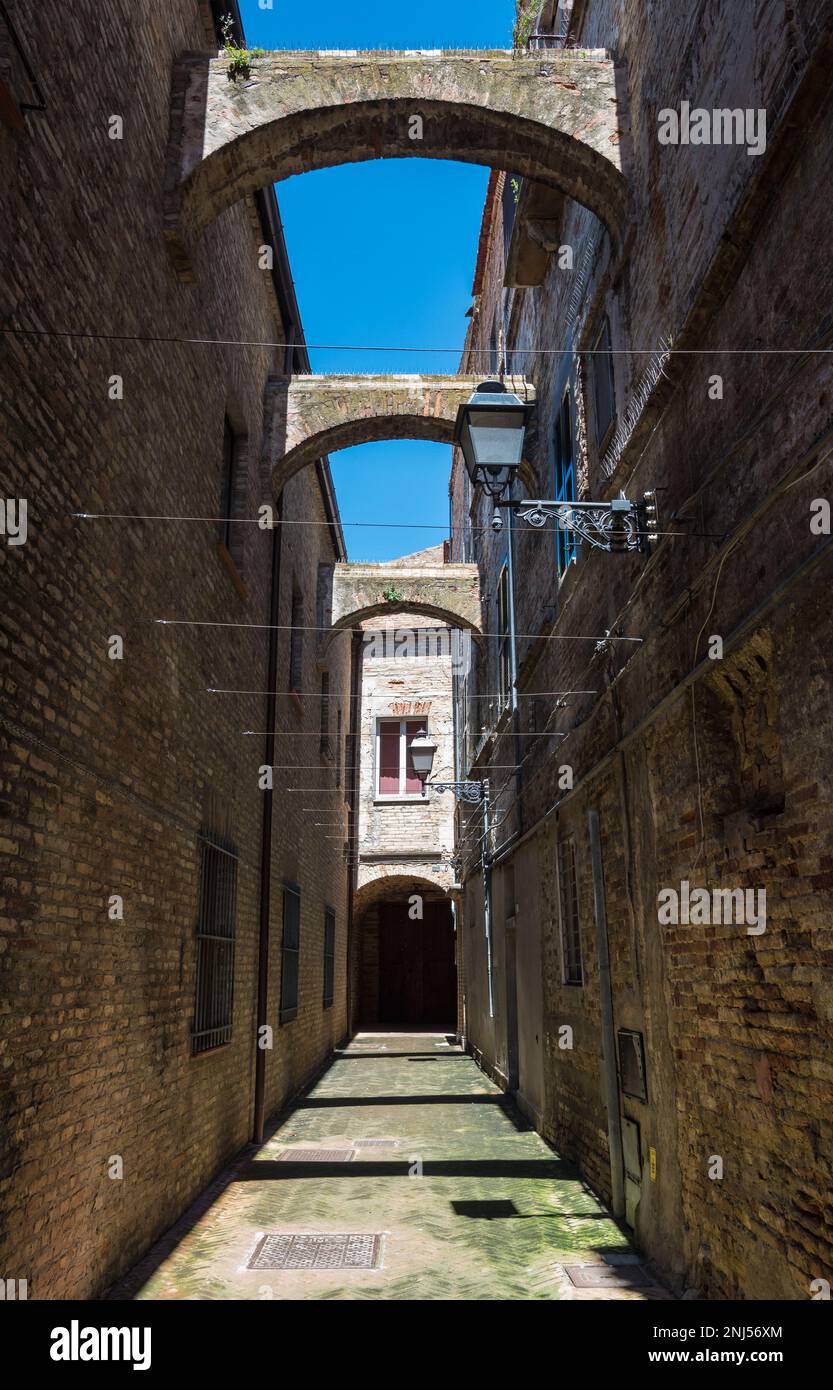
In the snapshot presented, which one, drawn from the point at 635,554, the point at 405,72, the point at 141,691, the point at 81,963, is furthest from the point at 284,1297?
the point at 405,72

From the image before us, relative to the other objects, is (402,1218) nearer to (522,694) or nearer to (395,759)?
(522,694)

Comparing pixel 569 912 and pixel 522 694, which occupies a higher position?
pixel 522 694

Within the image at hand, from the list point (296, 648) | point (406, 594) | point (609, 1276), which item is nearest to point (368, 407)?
point (296, 648)

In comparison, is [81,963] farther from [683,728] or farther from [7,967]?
[683,728]

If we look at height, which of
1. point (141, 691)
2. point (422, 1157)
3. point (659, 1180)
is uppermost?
point (141, 691)

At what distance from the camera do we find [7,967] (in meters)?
3.75

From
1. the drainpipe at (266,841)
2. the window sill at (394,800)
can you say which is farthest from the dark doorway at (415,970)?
the drainpipe at (266,841)

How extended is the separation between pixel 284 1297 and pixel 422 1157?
3715 millimetres

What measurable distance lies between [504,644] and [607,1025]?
789 cm

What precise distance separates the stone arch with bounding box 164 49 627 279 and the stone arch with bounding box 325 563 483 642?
988 cm

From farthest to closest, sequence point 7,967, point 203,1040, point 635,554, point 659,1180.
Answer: point 203,1040 < point 635,554 < point 659,1180 < point 7,967

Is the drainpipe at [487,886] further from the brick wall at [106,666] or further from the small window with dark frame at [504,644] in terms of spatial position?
the brick wall at [106,666]

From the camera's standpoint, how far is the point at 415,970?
26125 mm

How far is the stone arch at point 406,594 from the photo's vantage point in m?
16.9
